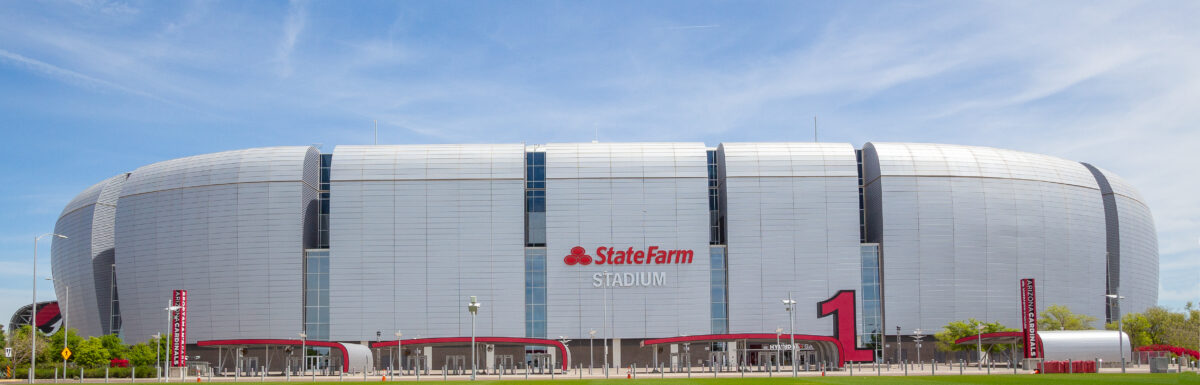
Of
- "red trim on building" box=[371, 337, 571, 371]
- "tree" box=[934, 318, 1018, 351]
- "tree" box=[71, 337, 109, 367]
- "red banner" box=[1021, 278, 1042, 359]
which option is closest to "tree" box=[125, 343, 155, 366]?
"tree" box=[71, 337, 109, 367]

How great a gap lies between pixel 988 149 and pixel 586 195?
1845 inches

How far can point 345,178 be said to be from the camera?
112250 millimetres

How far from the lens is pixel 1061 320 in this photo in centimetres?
10975

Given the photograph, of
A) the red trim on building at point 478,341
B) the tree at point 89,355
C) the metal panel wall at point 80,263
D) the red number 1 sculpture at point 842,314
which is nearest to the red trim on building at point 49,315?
the metal panel wall at point 80,263

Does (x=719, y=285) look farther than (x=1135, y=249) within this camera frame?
No

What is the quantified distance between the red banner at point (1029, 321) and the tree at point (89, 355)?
82.8m

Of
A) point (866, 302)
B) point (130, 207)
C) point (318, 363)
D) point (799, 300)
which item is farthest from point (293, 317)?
point (866, 302)

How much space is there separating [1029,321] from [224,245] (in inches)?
3229

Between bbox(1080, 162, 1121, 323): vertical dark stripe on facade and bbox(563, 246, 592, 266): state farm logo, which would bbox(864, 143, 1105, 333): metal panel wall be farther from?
bbox(563, 246, 592, 266): state farm logo

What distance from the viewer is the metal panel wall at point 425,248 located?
111062 millimetres

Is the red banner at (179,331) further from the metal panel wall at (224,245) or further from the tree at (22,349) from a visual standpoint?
the metal panel wall at (224,245)

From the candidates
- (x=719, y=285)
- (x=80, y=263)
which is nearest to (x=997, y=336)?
(x=719, y=285)

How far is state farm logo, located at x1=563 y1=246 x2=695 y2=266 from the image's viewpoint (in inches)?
4392

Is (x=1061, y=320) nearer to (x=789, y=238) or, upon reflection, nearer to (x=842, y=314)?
(x=842, y=314)
